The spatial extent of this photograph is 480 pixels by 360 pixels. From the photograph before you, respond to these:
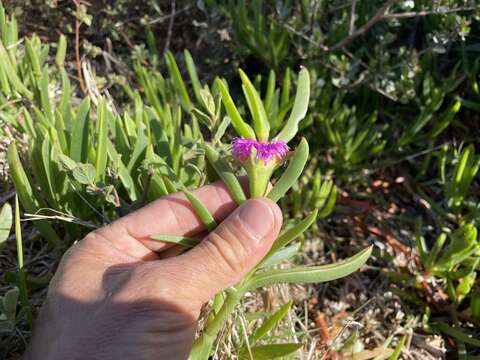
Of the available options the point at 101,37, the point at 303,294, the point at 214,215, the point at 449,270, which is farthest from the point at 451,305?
the point at 101,37

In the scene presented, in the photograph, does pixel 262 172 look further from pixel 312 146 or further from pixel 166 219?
pixel 312 146

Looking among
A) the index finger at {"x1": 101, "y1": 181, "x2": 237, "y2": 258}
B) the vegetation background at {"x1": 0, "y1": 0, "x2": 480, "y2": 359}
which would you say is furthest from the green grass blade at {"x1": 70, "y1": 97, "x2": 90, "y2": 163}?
the index finger at {"x1": 101, "y1": 181, "x2": 237, "y2": 258}

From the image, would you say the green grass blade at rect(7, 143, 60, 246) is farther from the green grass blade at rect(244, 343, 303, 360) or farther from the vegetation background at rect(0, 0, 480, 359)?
the green grass blade at rect(244, 343, 303, 360)

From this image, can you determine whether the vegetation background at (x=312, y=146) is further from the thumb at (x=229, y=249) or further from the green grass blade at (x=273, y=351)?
the thumb at (x=229, y=249)

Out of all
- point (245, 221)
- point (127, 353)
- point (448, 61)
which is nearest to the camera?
point (127, 353)

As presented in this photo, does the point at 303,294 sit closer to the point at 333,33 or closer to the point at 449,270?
the point at 449,270

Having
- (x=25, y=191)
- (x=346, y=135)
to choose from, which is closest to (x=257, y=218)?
(x=25, y=191)
